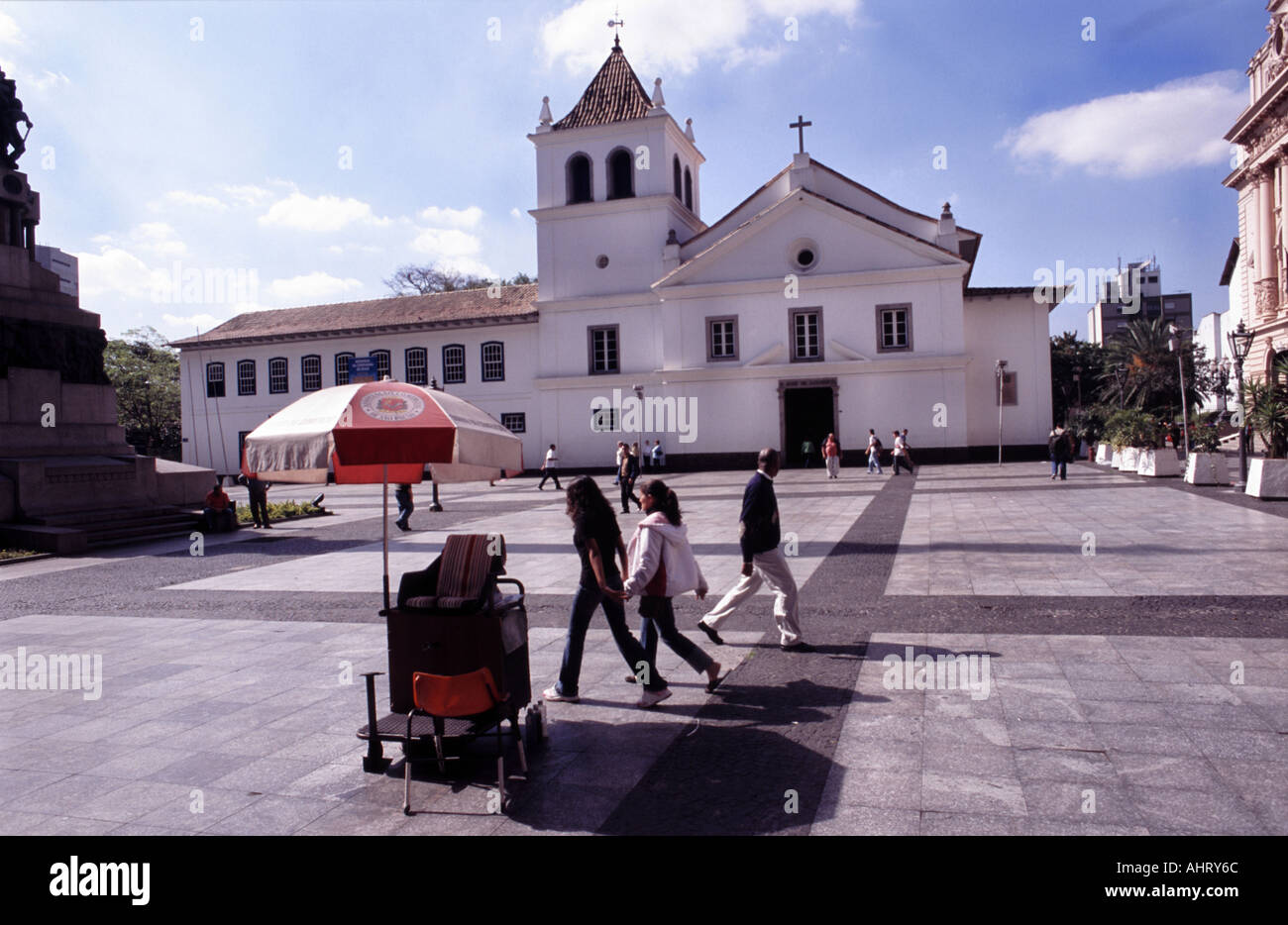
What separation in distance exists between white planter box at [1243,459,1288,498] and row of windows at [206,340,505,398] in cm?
3334

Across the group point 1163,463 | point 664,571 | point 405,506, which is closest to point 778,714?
point 664,571

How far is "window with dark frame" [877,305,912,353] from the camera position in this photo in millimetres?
37375

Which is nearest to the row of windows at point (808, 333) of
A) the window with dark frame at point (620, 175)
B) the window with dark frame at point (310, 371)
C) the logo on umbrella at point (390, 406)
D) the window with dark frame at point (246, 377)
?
the window with dark frame at point (620, 175)

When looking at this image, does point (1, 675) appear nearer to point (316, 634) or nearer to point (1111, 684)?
point (316, 634)

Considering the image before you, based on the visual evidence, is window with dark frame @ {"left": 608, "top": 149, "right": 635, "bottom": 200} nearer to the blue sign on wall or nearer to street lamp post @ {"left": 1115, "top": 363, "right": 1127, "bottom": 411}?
the blue sign on wall

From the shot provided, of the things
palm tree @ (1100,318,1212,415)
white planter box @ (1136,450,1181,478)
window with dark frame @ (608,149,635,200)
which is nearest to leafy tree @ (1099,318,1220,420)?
palm tree @ (1100,318,1212,415)

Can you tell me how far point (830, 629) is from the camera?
8117mm

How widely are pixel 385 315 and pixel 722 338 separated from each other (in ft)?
63.7

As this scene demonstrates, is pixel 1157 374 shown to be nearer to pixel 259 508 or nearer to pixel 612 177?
pixel 612 177

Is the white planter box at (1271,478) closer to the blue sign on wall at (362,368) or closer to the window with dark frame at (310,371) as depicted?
the blue sign on wall at (362,368)

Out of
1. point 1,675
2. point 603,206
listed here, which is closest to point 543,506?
point 1,675

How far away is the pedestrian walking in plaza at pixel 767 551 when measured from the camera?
23.8 ft

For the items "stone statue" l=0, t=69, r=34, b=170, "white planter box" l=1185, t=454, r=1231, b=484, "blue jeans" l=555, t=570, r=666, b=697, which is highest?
"stone statue" l=0, t=69, r=34, b=170
